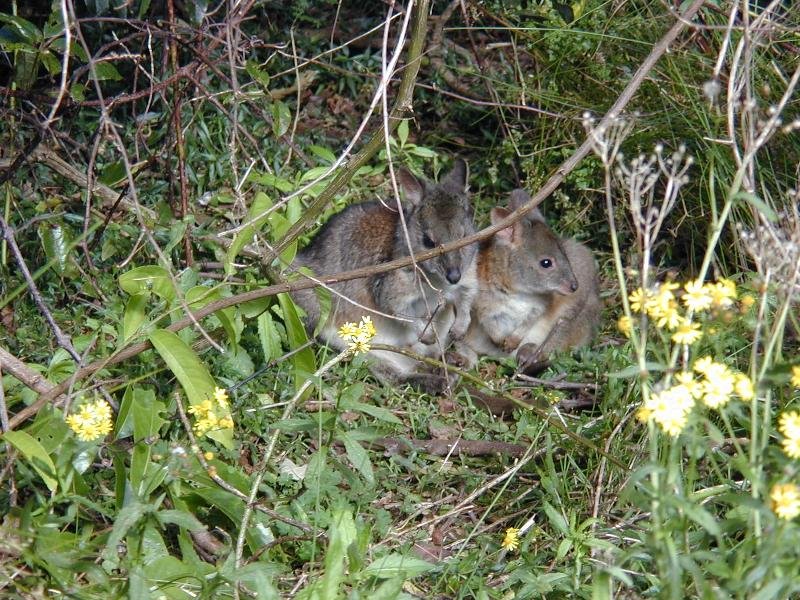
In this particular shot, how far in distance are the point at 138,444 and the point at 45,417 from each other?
317 millimetres

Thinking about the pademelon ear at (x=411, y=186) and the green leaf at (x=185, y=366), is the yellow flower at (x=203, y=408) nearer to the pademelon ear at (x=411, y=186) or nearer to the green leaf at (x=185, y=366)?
the green leaf at (x=185, y=366)

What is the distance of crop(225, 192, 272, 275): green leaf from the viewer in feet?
14.0

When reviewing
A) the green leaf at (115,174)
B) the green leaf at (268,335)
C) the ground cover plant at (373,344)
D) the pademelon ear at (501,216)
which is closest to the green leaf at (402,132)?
the ground cover plant at (373,344)

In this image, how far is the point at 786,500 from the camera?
2562mm

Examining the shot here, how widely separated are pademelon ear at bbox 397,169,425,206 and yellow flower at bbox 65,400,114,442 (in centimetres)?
337

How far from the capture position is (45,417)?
3719 mm

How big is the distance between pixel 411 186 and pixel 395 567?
3.22m

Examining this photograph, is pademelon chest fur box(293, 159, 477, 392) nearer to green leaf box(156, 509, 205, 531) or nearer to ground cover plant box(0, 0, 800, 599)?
ground cover plant box(0, 0, 800, 599)

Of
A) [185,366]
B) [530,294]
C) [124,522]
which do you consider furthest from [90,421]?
[530,294]

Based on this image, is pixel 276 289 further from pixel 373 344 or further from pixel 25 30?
pixel 25 30

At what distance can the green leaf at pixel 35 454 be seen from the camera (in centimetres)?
354

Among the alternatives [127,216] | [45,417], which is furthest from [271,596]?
[127,216]

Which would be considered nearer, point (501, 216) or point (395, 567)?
point (395, 567)

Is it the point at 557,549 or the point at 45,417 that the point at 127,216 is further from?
the point at 557,549
